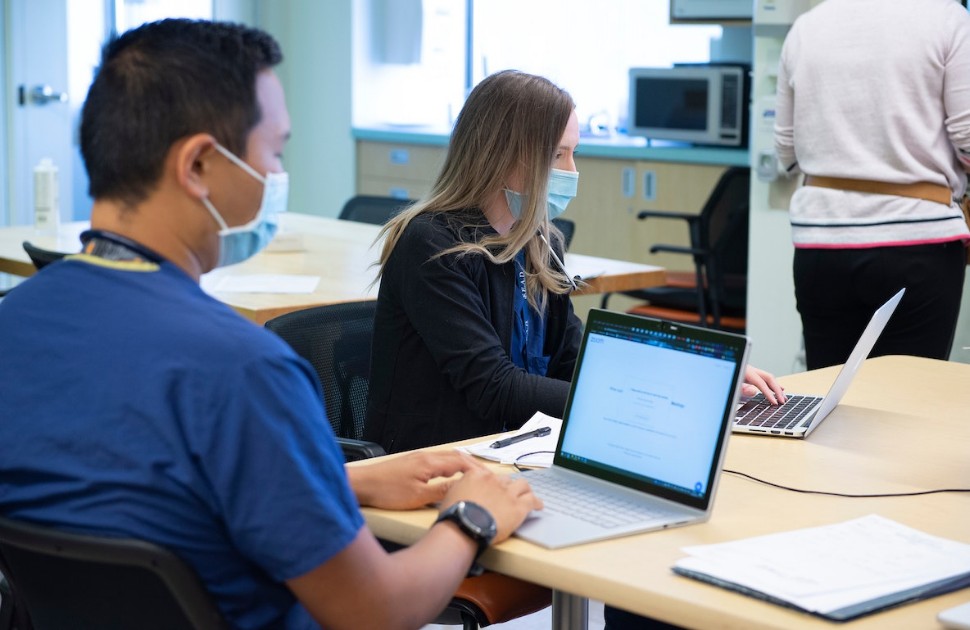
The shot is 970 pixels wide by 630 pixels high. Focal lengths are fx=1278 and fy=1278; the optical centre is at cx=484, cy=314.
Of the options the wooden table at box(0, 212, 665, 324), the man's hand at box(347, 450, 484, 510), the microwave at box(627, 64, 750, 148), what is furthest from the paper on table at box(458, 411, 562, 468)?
the microwave at box(627, 64, 750, 148)

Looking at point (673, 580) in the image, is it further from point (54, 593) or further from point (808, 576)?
point (54, 593)

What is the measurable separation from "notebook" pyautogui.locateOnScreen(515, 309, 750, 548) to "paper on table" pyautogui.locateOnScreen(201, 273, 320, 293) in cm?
153

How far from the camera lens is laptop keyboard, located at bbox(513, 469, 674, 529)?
4.58 ft

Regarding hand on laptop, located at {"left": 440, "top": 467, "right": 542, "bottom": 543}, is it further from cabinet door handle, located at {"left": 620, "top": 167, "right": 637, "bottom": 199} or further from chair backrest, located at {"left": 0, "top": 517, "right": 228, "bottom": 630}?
cabinet door handle, located at {"left": 620, "top": 167, "right": 637, "bottom": 199}

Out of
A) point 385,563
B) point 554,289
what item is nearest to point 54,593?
point 385,563

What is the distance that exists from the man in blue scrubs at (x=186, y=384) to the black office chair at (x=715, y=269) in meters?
3.27

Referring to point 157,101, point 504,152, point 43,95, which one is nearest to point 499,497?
point 157,101

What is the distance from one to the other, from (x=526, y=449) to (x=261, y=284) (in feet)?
4.90

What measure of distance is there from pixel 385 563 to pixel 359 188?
5.39 metres

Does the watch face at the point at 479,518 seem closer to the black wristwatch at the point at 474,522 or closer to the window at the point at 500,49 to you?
the black wristwatch at the point at 474,522

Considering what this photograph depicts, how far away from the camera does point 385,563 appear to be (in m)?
1.18

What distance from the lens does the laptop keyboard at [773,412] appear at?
1.83 meters

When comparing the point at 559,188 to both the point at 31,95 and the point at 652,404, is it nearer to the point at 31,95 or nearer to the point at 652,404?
the point at 652,404

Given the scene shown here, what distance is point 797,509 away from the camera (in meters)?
1.47
